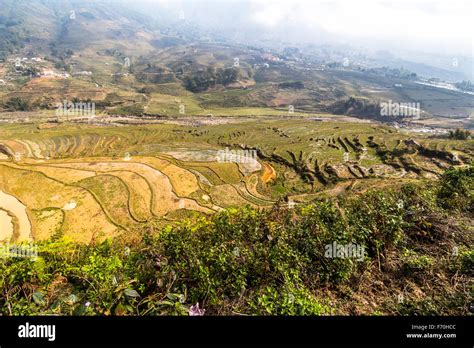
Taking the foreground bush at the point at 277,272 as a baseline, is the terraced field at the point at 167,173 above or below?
below

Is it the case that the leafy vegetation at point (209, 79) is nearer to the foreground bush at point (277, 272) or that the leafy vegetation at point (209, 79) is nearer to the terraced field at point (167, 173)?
the terraced field at point (167, 173)

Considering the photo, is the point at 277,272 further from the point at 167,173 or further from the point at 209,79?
the point at 209,79

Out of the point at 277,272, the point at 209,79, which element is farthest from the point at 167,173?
the point at 209,79

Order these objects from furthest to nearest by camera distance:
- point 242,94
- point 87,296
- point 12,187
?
point 242,94 < point 12,187 < point 87,296

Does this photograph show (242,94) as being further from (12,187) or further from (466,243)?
(466,243)

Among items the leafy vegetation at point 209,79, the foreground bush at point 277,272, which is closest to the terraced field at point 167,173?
the foreground bush at point 277,272

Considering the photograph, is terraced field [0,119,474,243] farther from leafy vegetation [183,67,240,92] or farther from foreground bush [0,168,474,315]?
leafy vegetation [183,67,240,92]
